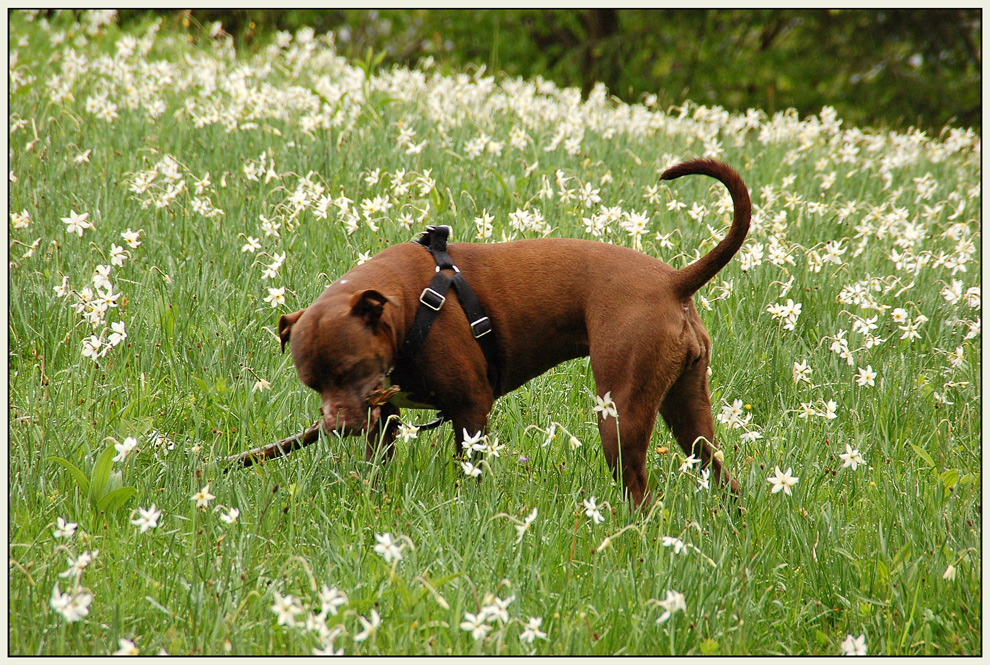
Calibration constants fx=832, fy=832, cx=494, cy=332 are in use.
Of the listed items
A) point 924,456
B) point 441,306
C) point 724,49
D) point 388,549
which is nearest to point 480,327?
point 441,306

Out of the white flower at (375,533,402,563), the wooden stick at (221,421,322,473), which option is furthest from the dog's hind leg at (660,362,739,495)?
the white flower at (375,533,402,563)

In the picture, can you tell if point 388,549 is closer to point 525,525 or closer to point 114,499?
point 525,525

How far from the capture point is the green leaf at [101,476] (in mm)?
2902

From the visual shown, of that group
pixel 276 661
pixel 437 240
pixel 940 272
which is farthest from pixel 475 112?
pixel 276 661

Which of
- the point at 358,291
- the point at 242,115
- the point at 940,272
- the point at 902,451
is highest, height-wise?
the point at 242,115

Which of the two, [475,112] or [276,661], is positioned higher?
[475,112]

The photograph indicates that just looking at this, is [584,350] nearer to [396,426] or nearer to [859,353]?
[396,426]

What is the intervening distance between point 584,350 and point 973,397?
2395 millimetres

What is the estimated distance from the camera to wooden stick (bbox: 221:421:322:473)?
3.11m

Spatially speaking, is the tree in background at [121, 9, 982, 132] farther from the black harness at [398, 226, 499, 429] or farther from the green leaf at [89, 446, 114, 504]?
the green leaf at [89, 446, 114, 504]

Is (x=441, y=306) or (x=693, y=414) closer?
(x=441, y=306)

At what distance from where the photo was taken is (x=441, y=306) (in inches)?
126

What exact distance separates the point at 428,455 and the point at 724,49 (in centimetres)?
2052

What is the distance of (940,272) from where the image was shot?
5770 mm
